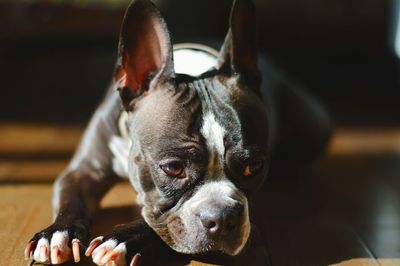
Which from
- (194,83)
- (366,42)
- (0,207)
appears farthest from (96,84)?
(194,83)

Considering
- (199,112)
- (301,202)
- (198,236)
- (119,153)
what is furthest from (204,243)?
(301,202)

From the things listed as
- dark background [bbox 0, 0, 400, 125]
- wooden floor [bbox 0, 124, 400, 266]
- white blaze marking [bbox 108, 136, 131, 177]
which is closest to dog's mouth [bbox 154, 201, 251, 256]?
wooden floor [bbox 0, 124, 400, 266]

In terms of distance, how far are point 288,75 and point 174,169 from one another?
3059 mm

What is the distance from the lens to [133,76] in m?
2.62

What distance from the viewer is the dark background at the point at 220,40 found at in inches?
214

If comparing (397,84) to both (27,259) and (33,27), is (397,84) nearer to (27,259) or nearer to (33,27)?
(33,27)

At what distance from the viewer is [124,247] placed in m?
2.21

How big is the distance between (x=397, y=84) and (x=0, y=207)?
394 cm

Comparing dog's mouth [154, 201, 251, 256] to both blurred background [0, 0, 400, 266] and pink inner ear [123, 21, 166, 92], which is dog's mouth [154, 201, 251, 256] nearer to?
blurred background [0, 0, 400, 266]

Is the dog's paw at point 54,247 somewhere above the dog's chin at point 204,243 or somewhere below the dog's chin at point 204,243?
below

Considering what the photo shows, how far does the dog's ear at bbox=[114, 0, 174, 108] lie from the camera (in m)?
2.53

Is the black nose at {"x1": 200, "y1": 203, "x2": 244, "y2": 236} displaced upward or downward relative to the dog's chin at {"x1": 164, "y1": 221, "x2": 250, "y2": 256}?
upward

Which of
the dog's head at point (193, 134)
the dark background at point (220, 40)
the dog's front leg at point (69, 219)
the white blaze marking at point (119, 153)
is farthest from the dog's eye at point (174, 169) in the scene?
the dark background at point (220, 40)

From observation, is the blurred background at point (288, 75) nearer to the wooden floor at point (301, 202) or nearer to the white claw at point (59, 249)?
the wooden floor at point (301, 202)
